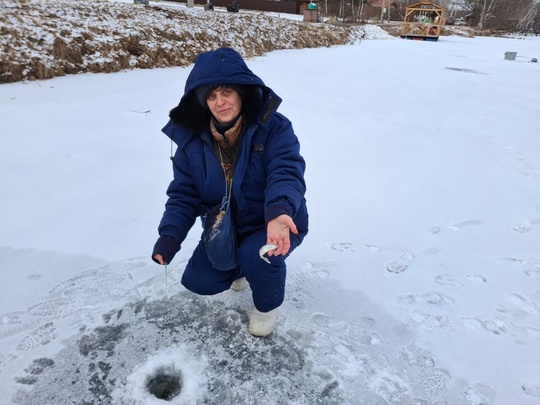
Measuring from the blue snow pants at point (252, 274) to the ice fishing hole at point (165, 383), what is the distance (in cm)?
33

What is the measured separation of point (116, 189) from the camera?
2.69 metres

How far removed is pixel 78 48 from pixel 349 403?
6421 mm

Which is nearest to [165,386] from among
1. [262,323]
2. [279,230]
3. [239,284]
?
[262,323]

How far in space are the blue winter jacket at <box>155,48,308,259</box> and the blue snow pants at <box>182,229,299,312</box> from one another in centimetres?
11

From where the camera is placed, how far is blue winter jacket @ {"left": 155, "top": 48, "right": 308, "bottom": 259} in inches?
52.4

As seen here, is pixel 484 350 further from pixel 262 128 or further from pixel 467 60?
pixel 467 60

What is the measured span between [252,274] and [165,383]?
50 cm

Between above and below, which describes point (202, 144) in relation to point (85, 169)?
above

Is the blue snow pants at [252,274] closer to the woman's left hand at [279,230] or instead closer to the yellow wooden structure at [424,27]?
the woman's left hand at [279,230]

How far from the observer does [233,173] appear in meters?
1.44

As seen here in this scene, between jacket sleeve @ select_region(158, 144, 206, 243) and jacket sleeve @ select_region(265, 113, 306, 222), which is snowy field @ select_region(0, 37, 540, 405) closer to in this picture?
jacket sleeve @ select_region(158, 144, 206, 243)

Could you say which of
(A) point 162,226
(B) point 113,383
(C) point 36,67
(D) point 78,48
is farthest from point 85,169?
(D) point 78,48

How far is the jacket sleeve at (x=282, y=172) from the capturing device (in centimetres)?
129

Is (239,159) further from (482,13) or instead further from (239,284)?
(482,13)
